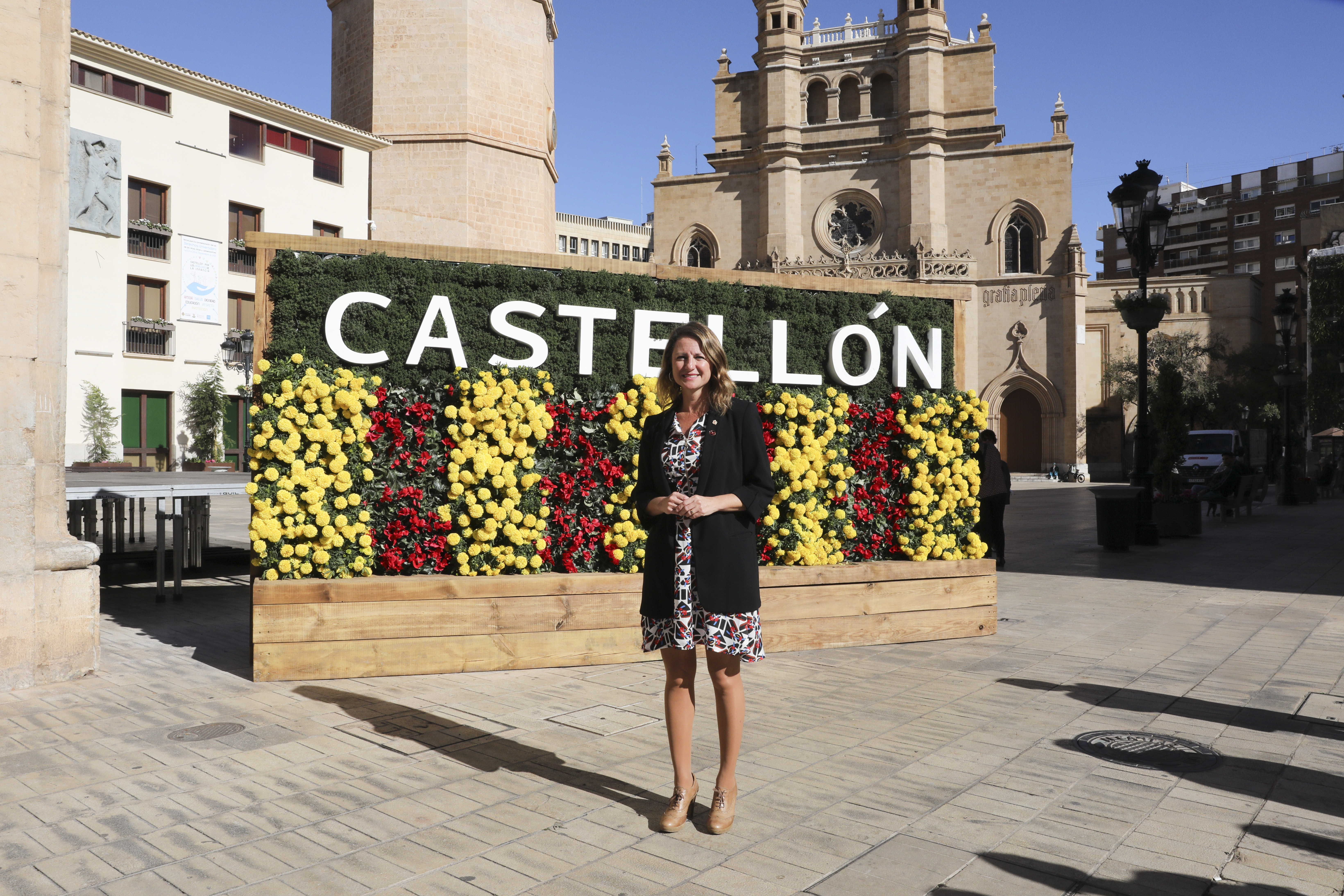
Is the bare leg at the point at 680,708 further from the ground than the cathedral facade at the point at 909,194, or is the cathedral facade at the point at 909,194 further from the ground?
the cathedral facade at the point at 909,194

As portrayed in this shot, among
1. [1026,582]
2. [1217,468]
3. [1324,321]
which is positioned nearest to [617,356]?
[1026,582]

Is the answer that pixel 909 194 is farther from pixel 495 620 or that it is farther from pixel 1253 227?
pixel 1253 227

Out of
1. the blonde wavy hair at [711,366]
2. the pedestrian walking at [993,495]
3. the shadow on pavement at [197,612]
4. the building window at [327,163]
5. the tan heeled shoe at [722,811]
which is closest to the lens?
the tan heeled shoe at [722,811]

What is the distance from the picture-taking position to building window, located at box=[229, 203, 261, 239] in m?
35.5

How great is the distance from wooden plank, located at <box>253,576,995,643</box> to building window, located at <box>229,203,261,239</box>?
33541mm

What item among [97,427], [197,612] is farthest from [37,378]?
[97,427]

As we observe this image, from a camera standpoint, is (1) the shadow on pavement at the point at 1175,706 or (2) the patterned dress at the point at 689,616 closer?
(2) the patterned dress at the point at 689,616

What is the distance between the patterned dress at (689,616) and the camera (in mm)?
3557

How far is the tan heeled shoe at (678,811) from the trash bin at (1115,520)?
11.4m

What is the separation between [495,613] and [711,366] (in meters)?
2.81

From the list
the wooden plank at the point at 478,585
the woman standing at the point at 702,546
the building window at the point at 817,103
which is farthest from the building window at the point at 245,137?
the woman standing at the point at 702,546

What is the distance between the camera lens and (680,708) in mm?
3633

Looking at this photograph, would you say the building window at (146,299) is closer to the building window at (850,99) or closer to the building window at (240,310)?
the building window at (240,310)

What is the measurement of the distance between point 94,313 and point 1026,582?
105 ft
